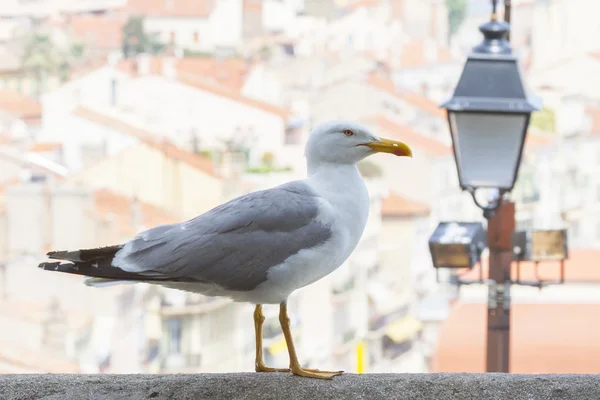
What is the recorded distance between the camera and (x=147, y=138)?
27.6 meters

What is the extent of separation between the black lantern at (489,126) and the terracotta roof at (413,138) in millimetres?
27605

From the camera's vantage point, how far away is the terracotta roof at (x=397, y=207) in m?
29.9

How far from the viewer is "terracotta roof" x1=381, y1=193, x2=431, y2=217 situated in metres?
29.9

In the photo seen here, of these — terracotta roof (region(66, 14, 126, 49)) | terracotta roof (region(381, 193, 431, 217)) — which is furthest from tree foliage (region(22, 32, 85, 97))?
terracotta roof (region(381, 193, 431, 217))

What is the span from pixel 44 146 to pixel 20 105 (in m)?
2.62

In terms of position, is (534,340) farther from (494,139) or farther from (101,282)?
(101,282)

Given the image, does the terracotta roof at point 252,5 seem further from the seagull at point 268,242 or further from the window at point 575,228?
the seagull at point 268,242

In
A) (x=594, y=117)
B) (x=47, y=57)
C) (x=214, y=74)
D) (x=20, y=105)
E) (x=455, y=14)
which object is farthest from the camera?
(x=455, y=14)

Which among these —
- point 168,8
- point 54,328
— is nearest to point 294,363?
point 54,328

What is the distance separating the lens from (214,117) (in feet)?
102

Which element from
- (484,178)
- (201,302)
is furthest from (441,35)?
(484,178)

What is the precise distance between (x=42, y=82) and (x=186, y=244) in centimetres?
3316

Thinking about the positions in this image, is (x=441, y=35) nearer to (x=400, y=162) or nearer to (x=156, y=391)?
(x=400, y=162)

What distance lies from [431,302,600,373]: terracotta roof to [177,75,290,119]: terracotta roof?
834 cm
